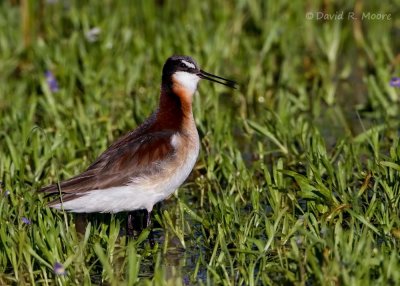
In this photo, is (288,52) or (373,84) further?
(288,52)

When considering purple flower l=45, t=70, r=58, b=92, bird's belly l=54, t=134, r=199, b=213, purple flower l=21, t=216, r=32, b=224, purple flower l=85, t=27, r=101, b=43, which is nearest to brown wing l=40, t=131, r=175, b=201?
bird's belly l=54, t=134, r=199, b=213

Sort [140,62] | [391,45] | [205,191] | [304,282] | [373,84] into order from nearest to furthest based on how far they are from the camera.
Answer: [304,282], [205,191], [373,84], [140,62], [391,45]

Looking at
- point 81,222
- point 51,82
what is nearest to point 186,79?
point 81,222

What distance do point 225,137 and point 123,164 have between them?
1482mm

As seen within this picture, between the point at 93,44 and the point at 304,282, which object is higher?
the point at 93,44

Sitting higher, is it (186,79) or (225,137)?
(186,79)

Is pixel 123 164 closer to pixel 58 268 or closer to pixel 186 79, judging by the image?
pixel 186 79

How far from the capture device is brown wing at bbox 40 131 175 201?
6188mm

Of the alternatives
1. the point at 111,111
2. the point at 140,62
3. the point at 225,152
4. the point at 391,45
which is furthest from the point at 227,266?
the point at 391,45

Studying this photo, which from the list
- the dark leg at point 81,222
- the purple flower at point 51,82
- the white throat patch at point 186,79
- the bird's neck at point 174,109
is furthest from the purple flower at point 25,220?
the purple flower at point 51,82

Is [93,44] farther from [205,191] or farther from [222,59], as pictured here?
[205,191]

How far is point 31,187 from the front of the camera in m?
6.72

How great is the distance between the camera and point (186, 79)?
697 cm

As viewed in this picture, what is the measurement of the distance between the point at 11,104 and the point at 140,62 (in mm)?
1411
